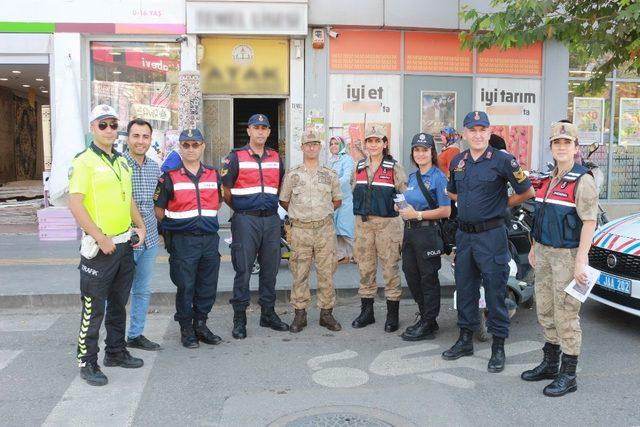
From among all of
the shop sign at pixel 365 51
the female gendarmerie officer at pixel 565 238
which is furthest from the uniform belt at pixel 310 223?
the shop sign at pixel 365 51

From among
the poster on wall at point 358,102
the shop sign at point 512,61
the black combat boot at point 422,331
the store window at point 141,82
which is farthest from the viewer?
the shop sign at point 512,61

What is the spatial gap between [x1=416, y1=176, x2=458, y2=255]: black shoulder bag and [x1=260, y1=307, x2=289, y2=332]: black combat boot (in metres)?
1.74

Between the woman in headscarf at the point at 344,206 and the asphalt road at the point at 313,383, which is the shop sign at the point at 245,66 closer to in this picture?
the woman in headscarf at the point at 344,206

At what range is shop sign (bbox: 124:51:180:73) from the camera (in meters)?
11.1

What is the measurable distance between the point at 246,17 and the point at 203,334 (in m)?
6.90

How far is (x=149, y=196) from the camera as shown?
5246 millimetres

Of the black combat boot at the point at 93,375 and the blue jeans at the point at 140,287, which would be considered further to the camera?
the blue jeans at the point at 140,287

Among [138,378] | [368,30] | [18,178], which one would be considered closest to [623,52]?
[368,30]

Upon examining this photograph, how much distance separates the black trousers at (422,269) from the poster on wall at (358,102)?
5.72 meters

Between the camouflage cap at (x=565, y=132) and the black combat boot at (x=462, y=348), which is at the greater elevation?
the camouflage cap at (x=565, y=132)

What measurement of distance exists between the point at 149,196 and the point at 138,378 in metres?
1.52

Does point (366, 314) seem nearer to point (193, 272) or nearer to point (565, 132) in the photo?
point (193, 272)

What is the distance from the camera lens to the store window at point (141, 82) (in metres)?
11.1

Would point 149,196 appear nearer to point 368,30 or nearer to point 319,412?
point 319,412
